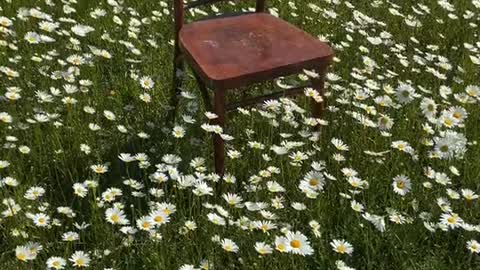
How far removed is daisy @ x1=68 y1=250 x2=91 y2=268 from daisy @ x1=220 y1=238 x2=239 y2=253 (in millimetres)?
398

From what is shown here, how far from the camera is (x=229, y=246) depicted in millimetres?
2012

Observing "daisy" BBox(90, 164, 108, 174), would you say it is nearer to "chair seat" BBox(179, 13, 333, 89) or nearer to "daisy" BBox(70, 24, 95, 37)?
"chair seat" BBox(179, 13, 333, 89)

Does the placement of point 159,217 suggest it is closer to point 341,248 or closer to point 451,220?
point 341,248

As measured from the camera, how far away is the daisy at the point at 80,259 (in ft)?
6.47

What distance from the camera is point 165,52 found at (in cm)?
337

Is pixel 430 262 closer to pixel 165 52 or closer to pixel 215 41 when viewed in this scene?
pixel 215 41

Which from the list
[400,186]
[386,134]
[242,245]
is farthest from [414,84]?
[242,245]

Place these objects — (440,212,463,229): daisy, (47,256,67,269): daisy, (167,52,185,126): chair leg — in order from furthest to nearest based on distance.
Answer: (167,52,185,126): chair leg → (440,212,463,229): daisy → (47,256,67,269): daisy

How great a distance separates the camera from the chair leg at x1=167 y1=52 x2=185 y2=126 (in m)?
2.74

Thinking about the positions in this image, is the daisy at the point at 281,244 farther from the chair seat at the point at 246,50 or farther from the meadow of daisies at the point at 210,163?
the chair seat at the point at 246,50

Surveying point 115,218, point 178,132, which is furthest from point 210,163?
point 115,218

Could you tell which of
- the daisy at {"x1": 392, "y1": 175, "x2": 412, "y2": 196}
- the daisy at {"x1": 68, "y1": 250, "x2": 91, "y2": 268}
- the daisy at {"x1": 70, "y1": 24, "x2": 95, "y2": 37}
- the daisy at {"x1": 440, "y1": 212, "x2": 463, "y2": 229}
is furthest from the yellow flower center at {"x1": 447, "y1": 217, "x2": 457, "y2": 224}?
the daisy at {"x1": 70, "y1": 24, "x2": 95, "y2": 37}

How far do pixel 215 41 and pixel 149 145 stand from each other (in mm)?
510

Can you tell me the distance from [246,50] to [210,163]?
458mm
